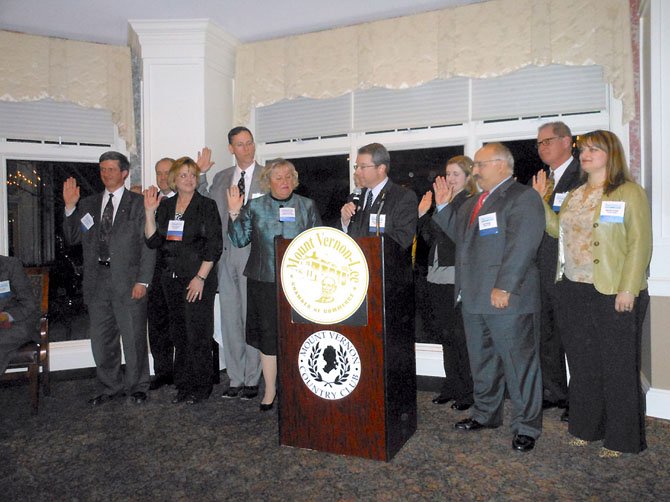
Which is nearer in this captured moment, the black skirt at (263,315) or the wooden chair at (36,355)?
the black skirt at (263,315)

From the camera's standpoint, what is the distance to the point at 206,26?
406 centimetres

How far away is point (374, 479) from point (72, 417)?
76.7 inches

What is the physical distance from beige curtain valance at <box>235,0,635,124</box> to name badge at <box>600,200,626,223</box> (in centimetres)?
132

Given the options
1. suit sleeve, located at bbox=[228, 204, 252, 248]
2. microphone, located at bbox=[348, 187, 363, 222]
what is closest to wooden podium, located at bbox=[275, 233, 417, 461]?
microphone, located at bbox=[348, 187, 363, 222]

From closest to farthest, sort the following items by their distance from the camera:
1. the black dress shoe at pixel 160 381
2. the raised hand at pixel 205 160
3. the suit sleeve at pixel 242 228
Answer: the suit sleeve at pixel 242 228 < the black dress shoe at pixel 160 381 < the raised hand at pixel 205 160

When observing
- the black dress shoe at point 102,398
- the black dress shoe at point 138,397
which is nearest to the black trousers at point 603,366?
the black dress shoe at point 138,397

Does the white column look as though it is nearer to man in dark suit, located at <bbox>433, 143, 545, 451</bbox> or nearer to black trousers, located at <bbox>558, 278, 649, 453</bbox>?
man in dark suit, located at <bbox>433, 143, 545, 451</bbox>

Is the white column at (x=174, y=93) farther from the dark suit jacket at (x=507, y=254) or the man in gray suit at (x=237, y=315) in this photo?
the dark suit jacket at (x=507, y=254)

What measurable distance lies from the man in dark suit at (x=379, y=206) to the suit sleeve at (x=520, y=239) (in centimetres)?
48

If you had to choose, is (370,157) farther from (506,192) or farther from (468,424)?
(468,424)

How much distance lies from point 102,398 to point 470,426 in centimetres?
231

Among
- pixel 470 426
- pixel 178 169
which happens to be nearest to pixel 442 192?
pixel 470 426

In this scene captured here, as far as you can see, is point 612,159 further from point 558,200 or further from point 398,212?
point 398,212

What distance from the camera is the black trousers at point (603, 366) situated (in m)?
2.33
